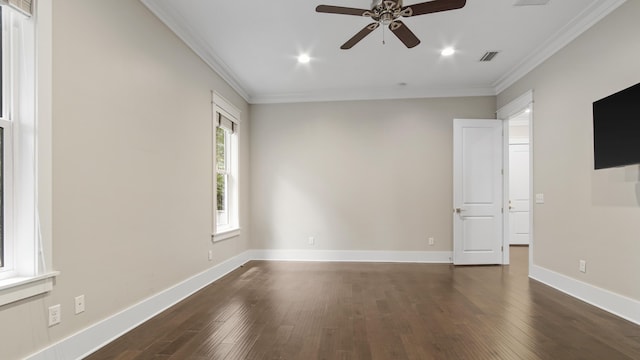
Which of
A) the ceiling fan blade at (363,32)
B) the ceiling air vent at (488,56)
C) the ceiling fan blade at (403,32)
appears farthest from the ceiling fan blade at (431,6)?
the ceiling air vent at (488,56)

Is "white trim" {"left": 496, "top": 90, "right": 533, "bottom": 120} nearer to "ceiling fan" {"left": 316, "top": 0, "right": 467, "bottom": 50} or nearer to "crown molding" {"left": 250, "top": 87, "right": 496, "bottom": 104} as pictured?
"crown molding" {"left": 250, "top": 87, "right": 496, "bottom": 104}

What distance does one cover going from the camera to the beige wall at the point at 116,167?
6.83 ft

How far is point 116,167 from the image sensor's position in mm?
2578

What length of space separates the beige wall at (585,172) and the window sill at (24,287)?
4.45 m

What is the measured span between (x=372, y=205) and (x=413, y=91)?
2.07m

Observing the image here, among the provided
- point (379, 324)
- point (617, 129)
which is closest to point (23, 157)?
point (379, 324)

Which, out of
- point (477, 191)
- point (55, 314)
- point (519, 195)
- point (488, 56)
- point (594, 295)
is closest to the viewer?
point (55, 314)

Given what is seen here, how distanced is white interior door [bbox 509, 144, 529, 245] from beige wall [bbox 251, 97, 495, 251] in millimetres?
2568

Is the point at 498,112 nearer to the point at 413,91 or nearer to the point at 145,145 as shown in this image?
the point at 413,91

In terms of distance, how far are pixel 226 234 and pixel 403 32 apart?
3.50 metres

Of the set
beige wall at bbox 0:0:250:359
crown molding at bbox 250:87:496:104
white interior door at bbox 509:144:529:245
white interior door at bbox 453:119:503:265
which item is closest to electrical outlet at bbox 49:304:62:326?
beige wall at bbox 0:0:250:359

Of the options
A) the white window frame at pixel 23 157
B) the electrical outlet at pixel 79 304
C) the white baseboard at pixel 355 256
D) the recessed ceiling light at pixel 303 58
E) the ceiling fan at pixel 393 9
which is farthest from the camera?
the white baseboard at pixel 355 256

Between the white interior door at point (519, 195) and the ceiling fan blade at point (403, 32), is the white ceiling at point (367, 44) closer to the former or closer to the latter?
the ceiling fan blade at point (403, 32)

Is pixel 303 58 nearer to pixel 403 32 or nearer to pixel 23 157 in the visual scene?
pixel 403 32
